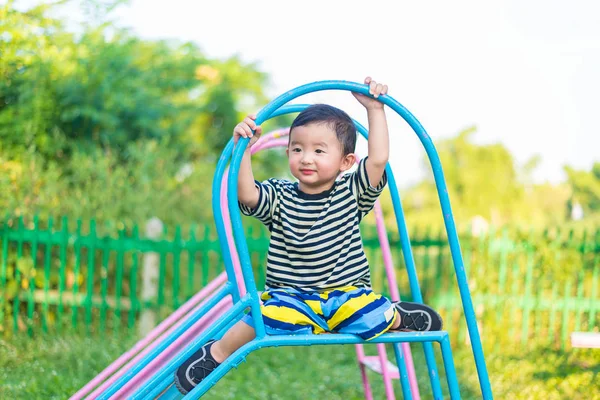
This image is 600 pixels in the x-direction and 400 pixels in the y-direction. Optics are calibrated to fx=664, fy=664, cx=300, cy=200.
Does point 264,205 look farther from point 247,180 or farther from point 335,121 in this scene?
point 335,121

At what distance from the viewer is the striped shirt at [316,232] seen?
210 centimetres

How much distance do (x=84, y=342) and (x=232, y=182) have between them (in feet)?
11.9

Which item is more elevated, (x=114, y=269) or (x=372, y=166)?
(x=372, y=166)

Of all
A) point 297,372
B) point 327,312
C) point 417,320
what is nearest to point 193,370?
point 327,312

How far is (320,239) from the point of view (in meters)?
2.10

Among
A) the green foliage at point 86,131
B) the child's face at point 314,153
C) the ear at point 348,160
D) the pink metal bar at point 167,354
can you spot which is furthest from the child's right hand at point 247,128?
the green foliage at point 86,131

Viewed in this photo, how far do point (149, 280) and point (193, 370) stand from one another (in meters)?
3.89

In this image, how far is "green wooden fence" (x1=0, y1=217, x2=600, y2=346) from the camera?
18.4 ft

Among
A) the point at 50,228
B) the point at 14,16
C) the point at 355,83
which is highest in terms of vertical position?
the point at 14,16

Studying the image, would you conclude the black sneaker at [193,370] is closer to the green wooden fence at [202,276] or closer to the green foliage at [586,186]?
the green wooden fence at [202,276]

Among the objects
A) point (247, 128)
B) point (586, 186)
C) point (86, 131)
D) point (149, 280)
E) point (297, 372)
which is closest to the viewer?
point (247, 128)

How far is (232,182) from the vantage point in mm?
1928

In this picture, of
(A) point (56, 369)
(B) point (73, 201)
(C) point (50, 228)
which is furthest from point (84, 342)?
(B) point (73, 201)

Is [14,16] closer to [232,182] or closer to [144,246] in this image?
[144,246]
